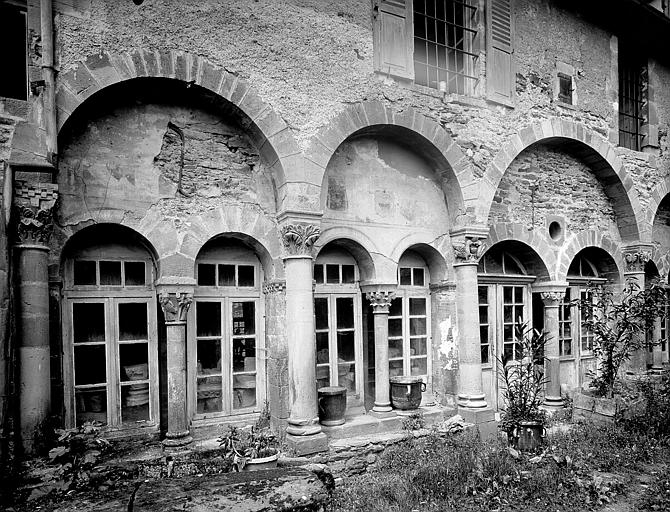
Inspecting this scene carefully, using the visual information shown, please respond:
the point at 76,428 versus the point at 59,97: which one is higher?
the point at 59,97

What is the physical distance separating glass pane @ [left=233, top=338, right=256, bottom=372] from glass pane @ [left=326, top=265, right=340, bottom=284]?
138 centimetres

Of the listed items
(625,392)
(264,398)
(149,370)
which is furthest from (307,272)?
(625,392)

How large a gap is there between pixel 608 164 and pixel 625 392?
4.14 metres

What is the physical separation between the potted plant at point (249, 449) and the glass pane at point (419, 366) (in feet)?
8.50

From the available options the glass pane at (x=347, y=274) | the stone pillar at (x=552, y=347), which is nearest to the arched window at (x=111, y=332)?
the glass pane at (x=347, y=274)

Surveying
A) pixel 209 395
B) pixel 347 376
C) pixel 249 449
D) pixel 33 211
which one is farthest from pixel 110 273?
pixel 347 376

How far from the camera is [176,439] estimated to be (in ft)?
17.5

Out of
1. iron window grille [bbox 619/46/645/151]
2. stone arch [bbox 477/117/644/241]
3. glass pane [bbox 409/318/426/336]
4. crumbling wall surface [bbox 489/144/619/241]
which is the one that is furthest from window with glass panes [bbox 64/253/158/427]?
iron window grille [bbox 619/46/645/151]

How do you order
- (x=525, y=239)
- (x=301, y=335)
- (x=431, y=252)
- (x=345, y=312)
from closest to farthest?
(x=301, y=335) < (x=345, y=312) < (x=431, y=252) < (x=525, y=239)

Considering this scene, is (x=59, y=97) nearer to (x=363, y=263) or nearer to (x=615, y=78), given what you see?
(x=363, y=263)

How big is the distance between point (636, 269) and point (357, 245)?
252 inches

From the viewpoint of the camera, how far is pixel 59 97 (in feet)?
15.5

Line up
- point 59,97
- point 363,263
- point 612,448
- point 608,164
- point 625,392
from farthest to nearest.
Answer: point 608,164, point 625,392, point 363,263, point 612,448, point 59,97

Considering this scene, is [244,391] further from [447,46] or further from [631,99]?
[631,99]
